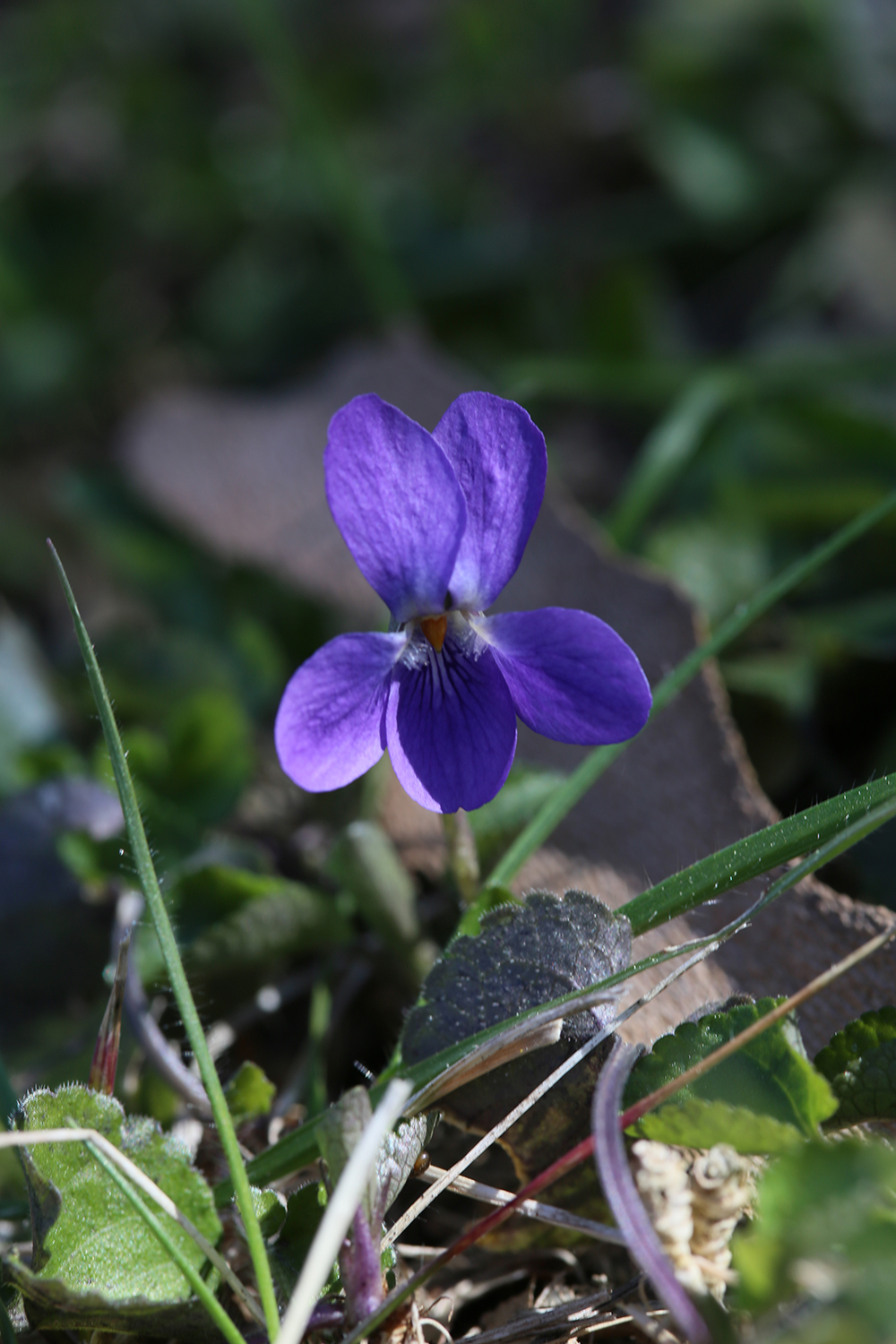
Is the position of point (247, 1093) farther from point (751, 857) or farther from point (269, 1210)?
point (751, 857)

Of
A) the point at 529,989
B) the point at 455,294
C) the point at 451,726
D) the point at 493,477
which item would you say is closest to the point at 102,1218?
the point at 529,989

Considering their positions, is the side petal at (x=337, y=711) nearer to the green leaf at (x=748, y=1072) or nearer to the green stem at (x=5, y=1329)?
the green leaf at (x=748, y=1072)

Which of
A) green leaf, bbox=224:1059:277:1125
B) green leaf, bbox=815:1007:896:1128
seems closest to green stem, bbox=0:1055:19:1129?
green leaf, bbox=224:1059:277:1125

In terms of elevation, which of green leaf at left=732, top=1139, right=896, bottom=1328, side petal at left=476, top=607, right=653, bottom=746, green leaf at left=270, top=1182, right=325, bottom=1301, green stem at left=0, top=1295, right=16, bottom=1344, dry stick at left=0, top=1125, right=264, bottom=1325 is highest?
side petal at left=476, top=607, right=653, bottom=746

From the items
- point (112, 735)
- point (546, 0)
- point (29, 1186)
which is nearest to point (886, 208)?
point (546, 0)

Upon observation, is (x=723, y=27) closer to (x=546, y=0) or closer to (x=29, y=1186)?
(x=546, y=0)

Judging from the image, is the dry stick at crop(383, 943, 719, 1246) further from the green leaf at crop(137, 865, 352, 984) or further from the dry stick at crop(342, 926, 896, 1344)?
the green leaf at crop(137, 865, 352, 984)
